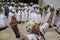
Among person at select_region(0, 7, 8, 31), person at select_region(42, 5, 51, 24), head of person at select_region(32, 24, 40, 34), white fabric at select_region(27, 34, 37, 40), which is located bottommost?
person at select_region(0, 7, 8, 31)

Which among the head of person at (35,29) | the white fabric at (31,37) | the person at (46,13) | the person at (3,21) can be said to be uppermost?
the head of person at (35,29)

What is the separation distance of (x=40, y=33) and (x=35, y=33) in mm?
25

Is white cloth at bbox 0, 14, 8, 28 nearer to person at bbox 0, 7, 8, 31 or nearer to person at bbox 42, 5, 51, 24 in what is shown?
person at bbox 0, 7, 8, 31

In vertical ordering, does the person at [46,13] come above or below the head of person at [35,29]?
below

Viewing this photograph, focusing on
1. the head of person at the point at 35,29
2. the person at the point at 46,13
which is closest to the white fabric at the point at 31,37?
the head of person at the point at 35,29

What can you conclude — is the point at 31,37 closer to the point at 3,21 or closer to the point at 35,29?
the point at 35,29

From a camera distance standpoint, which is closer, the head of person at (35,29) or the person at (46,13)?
the head of person at (35,29)

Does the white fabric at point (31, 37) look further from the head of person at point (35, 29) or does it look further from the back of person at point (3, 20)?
the back of person at point (3, 20)

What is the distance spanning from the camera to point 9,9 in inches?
65.7

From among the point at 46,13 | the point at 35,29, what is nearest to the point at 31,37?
the point at 35,29

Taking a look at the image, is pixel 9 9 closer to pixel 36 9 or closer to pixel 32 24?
pixel 36 9

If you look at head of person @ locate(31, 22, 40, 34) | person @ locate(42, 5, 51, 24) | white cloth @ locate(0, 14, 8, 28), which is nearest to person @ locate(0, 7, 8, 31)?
white cloth @ locate(0, 14, 8, 28)

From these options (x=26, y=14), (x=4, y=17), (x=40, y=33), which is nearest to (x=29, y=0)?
(x=26, y=14)

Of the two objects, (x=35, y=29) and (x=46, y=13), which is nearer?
(x=35, y=29)
